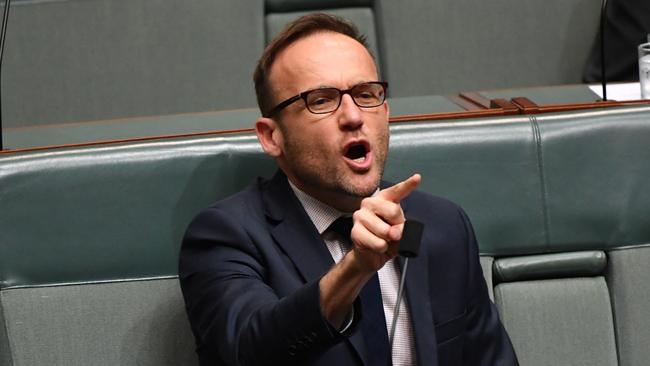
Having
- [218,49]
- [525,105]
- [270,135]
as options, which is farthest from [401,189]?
[218,49]

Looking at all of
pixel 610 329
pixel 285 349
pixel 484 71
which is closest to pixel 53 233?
pixel 285 349

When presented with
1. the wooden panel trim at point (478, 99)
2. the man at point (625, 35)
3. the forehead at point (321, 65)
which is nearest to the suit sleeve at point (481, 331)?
the forehead at point (321, 65)

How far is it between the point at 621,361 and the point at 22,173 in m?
0.74

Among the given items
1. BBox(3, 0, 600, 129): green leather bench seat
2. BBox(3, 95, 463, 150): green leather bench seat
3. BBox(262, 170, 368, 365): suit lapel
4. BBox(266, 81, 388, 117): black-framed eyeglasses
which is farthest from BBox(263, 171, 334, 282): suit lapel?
BBox(3, 0, 600, 129): green leather bench seat

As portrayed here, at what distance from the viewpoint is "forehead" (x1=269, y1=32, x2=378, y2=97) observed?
3.34 ft

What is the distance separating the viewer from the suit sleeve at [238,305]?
32.9 inches

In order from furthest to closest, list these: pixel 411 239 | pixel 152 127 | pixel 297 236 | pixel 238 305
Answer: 1. pixel 152 127
2. pixel 297 236
3. pixel 238 305
4. pixel 411 239

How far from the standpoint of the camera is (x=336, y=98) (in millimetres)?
1014

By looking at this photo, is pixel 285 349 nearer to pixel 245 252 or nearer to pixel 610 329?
pixel 245 252

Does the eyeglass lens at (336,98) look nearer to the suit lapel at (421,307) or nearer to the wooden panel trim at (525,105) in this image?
the suit lapel at (421,307)

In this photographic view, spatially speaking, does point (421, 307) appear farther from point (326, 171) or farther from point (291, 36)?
point (291, 36)

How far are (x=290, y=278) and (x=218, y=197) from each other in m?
0.21

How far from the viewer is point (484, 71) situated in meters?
2.09

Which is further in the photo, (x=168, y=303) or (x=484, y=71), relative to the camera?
(x=484, y=71)
